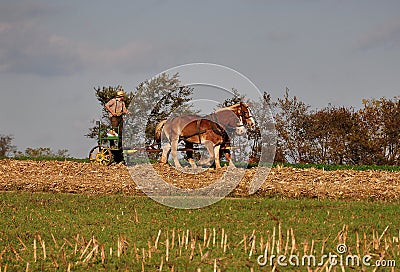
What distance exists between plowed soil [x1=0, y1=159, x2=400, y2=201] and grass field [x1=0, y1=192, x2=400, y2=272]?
1156 millimetres

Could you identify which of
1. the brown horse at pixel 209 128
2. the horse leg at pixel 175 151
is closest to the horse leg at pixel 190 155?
the brown horse at pixel 209 128

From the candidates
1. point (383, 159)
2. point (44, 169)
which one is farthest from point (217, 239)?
point (383, 159)

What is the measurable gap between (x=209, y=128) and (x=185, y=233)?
9.63m

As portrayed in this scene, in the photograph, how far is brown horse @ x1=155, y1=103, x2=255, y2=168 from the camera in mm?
17359

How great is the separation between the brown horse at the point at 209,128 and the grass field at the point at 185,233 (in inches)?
199

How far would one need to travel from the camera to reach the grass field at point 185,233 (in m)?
6.50

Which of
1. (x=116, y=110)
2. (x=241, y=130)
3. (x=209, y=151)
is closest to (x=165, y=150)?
(x=209, y=151)

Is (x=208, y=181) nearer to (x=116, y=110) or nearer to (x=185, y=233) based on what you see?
(x=116, y=110)

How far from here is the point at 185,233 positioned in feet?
26.8

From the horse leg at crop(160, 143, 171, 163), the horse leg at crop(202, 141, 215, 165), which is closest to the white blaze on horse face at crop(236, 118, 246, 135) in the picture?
the horse leg at crop(202, 141, 215, 165)

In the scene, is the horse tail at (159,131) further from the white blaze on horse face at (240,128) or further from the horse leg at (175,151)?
the white blaze on horse face at (240,128)

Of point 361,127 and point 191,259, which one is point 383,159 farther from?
point 191,259

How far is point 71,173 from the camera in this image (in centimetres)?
1725

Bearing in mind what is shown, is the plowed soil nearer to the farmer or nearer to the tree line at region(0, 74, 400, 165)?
the farmer
